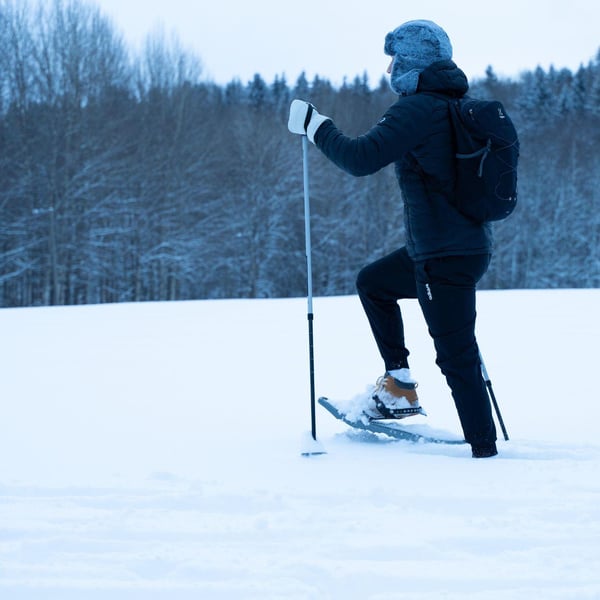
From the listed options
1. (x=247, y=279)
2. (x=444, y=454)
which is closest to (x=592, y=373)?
(x=444, y=454)

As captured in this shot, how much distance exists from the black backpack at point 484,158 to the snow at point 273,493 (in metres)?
1.03

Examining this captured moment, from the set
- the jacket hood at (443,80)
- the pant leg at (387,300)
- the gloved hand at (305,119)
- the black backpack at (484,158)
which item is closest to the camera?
the black backpack at (484,158)

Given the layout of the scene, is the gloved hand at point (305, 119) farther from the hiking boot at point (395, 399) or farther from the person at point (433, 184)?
the hiking boot at point (395, 399)

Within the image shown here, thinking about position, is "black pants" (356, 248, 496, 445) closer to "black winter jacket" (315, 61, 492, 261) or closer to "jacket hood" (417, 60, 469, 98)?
"black winter jacket" (315, 61, 492, 261)

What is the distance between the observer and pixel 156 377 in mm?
4605

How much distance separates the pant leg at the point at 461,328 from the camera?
2.66 m

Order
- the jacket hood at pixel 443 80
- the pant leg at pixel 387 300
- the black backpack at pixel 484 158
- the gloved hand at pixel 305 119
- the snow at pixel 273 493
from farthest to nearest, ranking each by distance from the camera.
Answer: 1. the pant leg at pixel 387 300
2. the gloved hand at pixel 305 119
3. the jacket hood at pixel 443 80
4. the black backpack at pixel 484 158
5. the snow at pixel 273 493

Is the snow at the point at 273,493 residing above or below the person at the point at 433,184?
below

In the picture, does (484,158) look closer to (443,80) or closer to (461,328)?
(443,80)

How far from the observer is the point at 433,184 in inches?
103

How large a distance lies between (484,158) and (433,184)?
0.22 m

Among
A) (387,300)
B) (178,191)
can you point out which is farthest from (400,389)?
(178,191)

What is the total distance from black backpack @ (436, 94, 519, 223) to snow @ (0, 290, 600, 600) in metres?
1.03

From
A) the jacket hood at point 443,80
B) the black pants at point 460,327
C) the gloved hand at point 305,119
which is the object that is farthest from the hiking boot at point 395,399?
the jacket hood at point 443,80
